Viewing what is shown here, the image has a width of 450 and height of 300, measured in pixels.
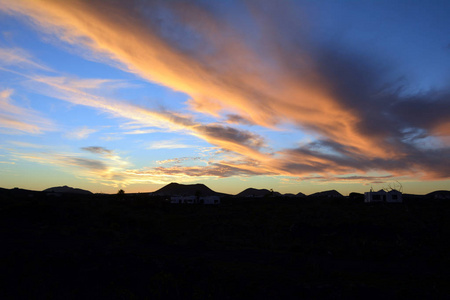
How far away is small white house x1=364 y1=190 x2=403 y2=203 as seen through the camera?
2940 inches

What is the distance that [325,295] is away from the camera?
48.0 feet

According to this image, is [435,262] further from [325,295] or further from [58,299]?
[58,299]

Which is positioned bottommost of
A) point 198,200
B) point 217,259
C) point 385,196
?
point 217,259

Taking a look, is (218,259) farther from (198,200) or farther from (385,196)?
(198,200)

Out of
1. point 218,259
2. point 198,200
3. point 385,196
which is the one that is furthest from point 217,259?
point 198,200

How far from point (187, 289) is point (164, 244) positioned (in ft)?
39.0

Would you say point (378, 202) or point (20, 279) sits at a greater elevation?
point (378, 202)

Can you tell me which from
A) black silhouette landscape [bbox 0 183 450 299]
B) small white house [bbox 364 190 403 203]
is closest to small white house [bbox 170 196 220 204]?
small white house [bbox 364 190 403 203]

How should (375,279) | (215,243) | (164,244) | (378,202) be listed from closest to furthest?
(375,279)
(164,244)
(215,243)
(378,202)

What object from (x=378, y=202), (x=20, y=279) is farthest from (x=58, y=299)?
(x=378, y=202)

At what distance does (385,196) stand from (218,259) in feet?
223

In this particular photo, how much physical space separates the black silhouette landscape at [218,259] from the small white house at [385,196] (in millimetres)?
40493

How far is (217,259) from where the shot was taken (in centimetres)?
2148

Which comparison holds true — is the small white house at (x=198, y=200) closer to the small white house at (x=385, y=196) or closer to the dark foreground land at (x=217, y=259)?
the small white house at (x=385, y=196)
